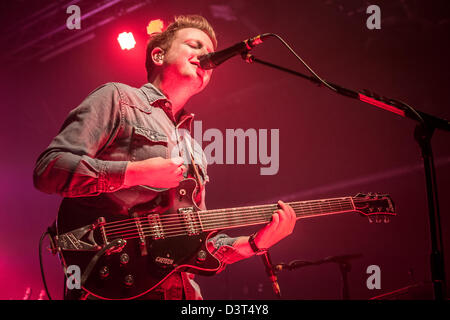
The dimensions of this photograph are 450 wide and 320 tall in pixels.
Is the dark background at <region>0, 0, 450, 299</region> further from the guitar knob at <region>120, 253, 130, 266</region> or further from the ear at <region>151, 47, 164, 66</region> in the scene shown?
the guitar knob at <region>120, 253, 130, 266</region>

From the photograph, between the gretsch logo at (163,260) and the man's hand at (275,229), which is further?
the man's hand at (275,229)

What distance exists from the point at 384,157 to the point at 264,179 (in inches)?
76.0

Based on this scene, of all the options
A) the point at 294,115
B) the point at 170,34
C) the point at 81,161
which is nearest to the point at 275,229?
the point at 81,161

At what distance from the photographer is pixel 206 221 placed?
215 centimetres

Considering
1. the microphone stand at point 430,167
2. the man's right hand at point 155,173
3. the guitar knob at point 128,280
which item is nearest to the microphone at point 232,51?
the microphone stand at point 430,167

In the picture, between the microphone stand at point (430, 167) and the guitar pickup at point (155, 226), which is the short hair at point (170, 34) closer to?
the microphone stand at point (430, 167)

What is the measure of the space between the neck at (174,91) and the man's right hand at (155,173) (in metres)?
0.71

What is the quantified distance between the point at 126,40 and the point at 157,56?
2803 millimetres

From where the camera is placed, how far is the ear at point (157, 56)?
9.02ft

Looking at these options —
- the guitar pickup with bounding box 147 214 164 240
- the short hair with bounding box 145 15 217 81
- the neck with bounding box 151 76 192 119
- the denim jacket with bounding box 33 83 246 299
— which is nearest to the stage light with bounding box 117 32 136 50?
the short hair with bounding box 145 15 217 81

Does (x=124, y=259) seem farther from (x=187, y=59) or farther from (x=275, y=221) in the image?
(x=187, y=59)

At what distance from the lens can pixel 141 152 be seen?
2104mm
